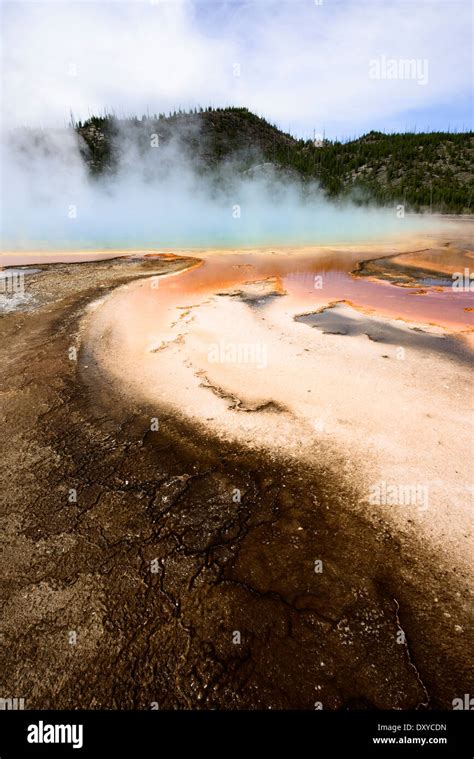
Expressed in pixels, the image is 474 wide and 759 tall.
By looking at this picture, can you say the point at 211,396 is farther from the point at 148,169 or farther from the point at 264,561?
the point at 148,169

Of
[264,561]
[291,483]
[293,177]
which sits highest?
[293,177]

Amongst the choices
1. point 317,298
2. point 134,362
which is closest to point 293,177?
point 317,298

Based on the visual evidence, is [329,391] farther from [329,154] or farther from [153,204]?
[329,154]

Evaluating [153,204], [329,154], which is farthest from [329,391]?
[329,154]

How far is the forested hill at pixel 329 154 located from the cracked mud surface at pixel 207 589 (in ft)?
189

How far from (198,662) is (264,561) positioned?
908 mm

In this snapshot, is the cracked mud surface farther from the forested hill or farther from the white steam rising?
the forested hill

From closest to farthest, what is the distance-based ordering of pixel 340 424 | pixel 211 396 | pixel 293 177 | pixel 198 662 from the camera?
1. pixel 198 662
2. pixel 340 424
3. pixel 211 396
4. pixel 293 177

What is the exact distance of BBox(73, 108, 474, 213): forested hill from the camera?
5662 centimetres

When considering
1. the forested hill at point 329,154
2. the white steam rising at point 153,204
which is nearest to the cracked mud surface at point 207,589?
the white steam rising at point 153,204

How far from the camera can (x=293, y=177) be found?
7219 cm

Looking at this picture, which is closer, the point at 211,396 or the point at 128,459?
the point at 128,459

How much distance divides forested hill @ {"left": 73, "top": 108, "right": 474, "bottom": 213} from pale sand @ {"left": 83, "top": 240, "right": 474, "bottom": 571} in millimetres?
53126

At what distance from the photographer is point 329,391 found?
18.5 feet
